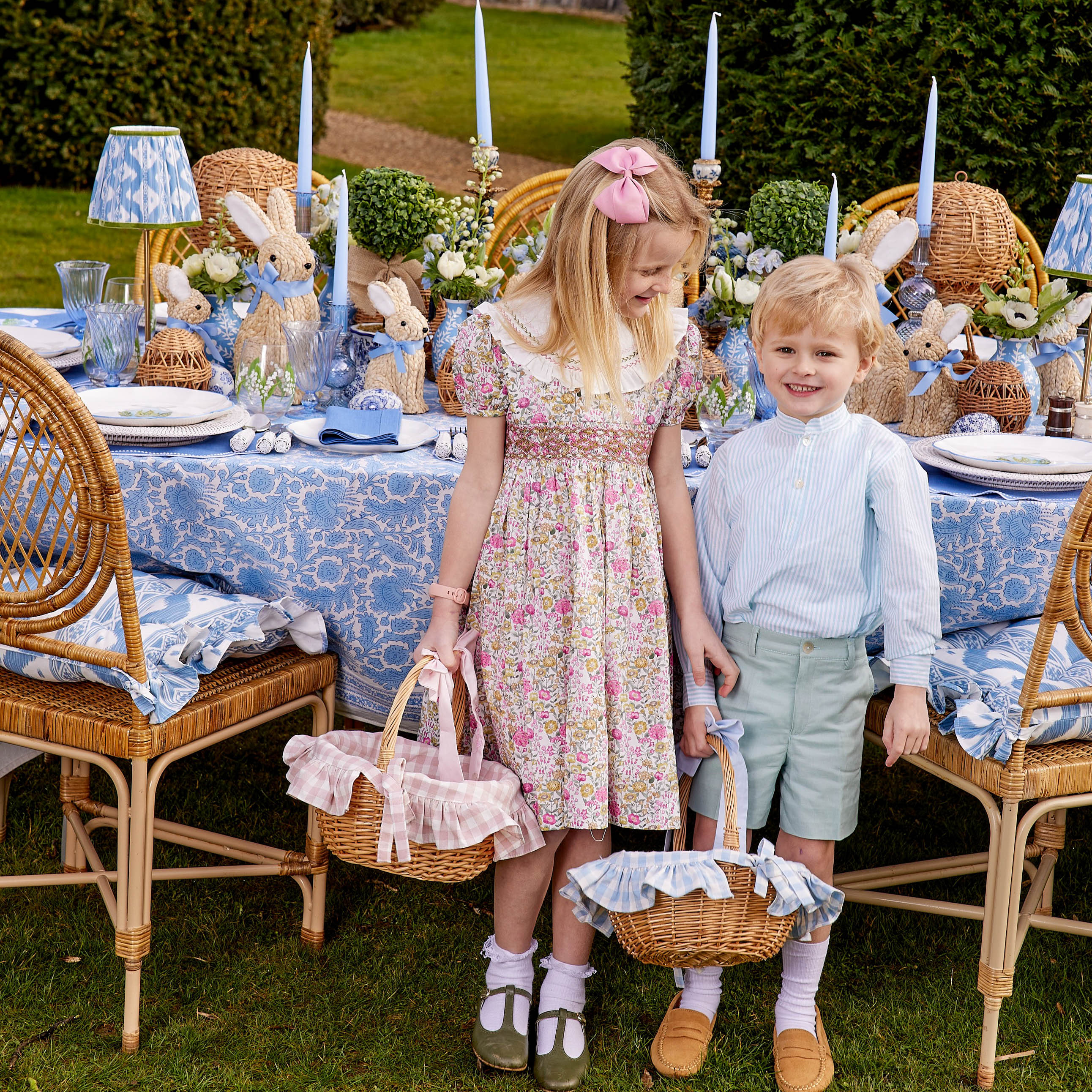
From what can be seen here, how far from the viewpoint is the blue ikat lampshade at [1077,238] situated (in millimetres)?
2426

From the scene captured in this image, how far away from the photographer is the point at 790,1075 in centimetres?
212

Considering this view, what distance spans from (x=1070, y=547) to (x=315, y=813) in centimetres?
130

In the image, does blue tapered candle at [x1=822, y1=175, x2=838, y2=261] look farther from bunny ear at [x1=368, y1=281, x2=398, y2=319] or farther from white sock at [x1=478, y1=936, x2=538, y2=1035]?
white sock at [x1=478, y1=936, x2=538, y2=1035]

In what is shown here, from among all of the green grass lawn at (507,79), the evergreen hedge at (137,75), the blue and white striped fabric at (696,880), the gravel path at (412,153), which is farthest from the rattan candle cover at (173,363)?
the green grass lawn at (507,79)

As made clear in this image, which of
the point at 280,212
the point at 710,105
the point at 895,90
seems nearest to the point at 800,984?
the point at 710,105

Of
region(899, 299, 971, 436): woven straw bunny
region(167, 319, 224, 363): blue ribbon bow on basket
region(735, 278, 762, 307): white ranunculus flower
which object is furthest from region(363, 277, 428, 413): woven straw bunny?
region(899, 299, 971, 436): woven straw bunny

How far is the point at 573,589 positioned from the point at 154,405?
3.07 feet

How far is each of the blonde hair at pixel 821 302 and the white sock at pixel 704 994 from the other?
3.48 ft

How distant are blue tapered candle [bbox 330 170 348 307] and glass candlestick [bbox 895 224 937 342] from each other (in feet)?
3.61

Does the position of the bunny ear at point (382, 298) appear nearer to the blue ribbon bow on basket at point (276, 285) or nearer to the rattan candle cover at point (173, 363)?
the blue ribbon bow on basket at point (276, 285)

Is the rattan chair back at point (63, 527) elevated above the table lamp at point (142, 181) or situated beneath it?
situated beneath

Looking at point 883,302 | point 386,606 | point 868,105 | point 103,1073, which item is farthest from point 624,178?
point 868,105

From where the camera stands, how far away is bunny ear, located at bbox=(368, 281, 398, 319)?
2418 mm

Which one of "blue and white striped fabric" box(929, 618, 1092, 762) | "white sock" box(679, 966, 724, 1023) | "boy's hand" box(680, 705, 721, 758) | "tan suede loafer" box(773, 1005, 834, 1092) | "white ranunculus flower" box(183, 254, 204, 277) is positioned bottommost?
"tan suede loafer" box(773, 1005, 834, 1092)
